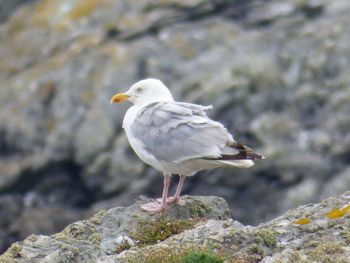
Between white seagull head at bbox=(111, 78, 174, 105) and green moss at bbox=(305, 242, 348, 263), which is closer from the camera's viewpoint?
green moss at bbox=(305, 242, 348, 263)

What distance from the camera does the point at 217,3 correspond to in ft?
96.4

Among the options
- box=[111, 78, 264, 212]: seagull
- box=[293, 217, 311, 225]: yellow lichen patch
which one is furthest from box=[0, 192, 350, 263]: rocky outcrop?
box=[111, 78, 264, 212]: seagull

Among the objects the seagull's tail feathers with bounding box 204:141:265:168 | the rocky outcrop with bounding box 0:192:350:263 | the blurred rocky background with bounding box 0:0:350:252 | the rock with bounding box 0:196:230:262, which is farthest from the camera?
the blurred rocky background with bounding box 0:0:350:252

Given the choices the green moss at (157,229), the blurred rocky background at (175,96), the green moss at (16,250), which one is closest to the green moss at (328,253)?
the green moss at (157,229)

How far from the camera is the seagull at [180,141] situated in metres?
12.9

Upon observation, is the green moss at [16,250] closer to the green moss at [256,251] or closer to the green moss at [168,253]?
the green moss at [168,253]

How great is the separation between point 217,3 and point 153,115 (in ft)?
53.1

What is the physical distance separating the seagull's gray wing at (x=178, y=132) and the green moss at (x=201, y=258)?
296cm

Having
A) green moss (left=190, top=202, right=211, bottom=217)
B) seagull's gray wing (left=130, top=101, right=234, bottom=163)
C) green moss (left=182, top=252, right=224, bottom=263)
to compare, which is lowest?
green moss (left=190, top=202, right=211, bottom=217)

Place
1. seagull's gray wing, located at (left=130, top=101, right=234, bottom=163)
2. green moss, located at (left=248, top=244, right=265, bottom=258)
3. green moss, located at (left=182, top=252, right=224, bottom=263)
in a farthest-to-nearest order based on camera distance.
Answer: seagull's gray wing, located at (left=130, top=101, right=234, bottom=163)
green moss, located at (left=248, top=244, right=265, bottom=258)
green moss, located at (left=182, top=252, right=224, bottom=263)

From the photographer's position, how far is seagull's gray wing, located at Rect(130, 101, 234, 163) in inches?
513

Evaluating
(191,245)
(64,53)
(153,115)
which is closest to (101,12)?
(64,53)

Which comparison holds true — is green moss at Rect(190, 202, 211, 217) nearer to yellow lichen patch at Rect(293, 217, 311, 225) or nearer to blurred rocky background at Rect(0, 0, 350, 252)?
yellow lichen patch at Rect(293, 217, 311, 225)

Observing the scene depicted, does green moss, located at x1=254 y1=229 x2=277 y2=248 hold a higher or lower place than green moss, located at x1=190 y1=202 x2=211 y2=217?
higher
